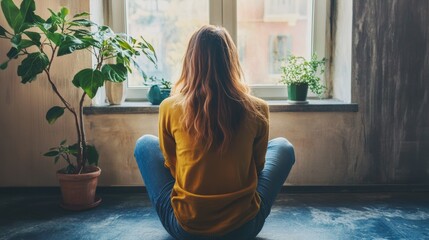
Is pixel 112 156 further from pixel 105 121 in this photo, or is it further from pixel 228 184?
pixel 228 184

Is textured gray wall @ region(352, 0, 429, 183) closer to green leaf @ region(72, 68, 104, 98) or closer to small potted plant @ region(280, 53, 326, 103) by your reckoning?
small potted plant @ region(280, 53, 326, 103)

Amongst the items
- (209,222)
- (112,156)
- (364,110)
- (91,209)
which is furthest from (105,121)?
(364,110)

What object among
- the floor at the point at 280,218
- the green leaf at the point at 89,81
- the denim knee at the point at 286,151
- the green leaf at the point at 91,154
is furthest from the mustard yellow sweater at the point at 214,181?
the green leaf at the point at 91,154

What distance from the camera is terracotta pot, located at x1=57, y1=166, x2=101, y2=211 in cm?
250

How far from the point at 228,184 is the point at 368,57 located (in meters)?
1.56

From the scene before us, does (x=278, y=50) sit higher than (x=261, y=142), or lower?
higher

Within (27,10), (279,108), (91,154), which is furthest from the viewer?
(279,108)

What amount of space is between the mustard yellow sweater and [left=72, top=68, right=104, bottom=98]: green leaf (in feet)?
2.34

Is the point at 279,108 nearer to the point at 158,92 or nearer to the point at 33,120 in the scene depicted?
the point at 158,92

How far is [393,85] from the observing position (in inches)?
110

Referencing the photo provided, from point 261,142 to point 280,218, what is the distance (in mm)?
754

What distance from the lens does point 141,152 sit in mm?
2029

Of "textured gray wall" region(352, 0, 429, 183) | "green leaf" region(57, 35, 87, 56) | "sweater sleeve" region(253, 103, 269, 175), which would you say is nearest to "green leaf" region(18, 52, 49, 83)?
"green leaf" region(57, 35, 87, 56)

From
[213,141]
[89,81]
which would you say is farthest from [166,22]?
[213,141]
